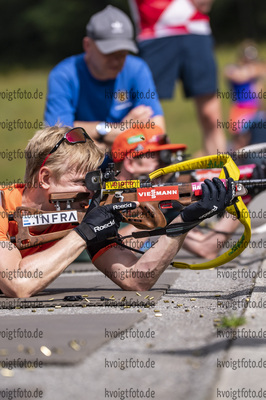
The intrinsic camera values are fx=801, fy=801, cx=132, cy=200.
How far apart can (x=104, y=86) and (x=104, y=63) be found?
9.4 inches

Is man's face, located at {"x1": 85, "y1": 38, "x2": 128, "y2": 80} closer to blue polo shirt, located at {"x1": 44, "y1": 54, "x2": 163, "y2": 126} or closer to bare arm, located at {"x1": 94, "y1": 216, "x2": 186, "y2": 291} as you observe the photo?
blue polo shirt, located at {"x1": 44, "y1": 54, "x2": 163, "y2": 126}

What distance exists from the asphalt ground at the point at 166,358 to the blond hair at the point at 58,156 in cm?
92

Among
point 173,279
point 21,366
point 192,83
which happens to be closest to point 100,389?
point 21,366

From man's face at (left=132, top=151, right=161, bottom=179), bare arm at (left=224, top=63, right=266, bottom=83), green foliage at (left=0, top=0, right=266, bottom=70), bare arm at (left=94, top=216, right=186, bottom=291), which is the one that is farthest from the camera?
green foliage at (left=0, top=0, right=266, bottom=70)

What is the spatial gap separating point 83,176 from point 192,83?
5.29m

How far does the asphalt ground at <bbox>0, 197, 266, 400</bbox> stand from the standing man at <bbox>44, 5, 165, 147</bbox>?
3.33 metres

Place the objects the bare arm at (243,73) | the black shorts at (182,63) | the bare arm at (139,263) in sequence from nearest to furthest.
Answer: the bare arm at (139,263) → the black shorts at (182,63) → the bare arm at (243,73)

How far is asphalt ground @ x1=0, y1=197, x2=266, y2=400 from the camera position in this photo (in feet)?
10.5

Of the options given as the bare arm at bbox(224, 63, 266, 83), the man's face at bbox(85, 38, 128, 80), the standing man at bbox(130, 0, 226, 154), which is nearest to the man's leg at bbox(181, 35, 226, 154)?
the standing man at bbox(130, 0, 226, 154)

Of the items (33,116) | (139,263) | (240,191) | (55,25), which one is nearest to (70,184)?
(139,263)

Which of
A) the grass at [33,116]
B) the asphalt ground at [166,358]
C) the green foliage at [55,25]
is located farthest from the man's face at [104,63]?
the green foliage at [55,25]

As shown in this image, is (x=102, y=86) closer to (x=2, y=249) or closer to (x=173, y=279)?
(x=173, y=279)

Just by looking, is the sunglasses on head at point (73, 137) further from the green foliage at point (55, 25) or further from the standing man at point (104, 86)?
the green foliage at point (55, 25)

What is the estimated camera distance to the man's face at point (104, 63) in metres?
8.10
